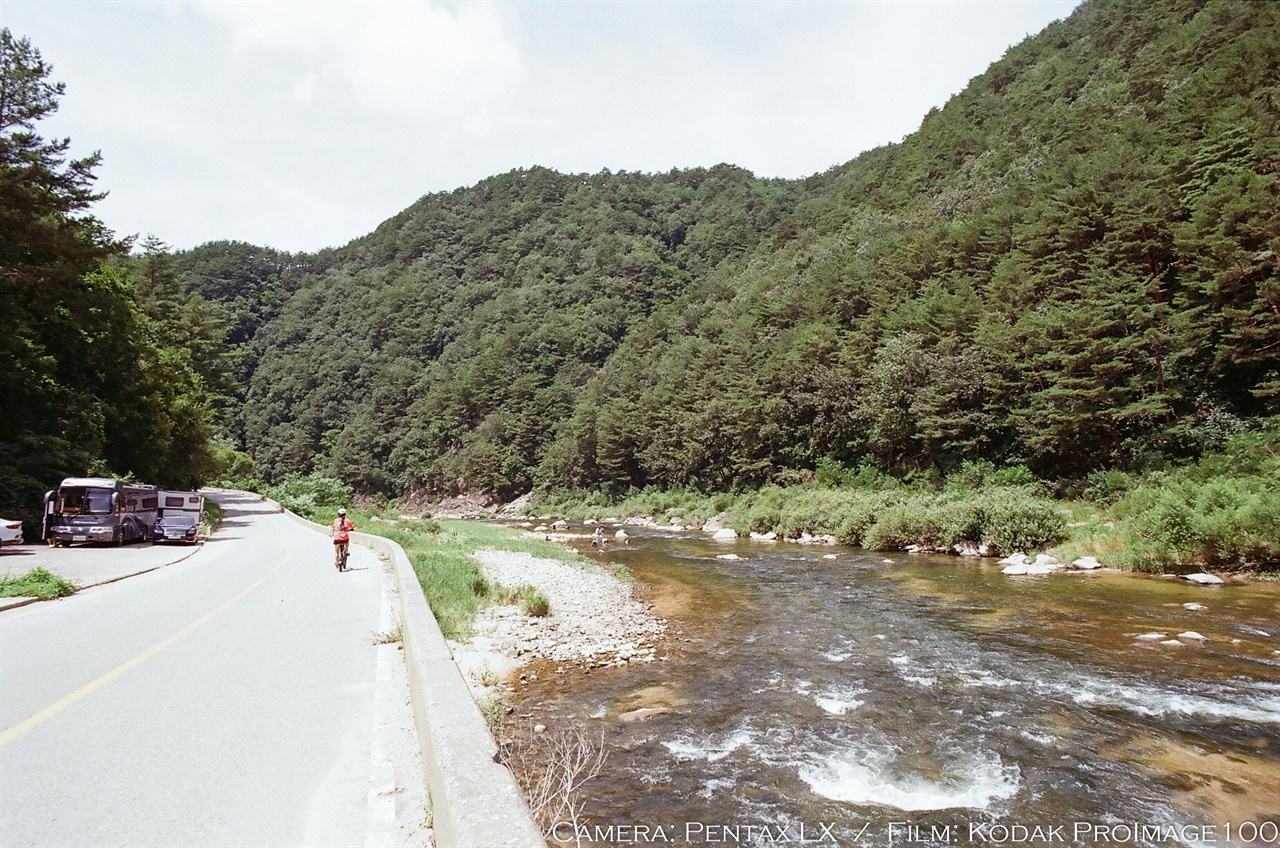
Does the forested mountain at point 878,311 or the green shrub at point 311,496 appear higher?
the forested mountain at point 878,311

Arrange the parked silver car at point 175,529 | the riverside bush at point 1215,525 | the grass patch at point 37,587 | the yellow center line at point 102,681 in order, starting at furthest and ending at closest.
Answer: the parked silver car at point 175,529, the riverside bush at point 1215,525, the grass patch at point 37,587, the yellow center line at point 102,681

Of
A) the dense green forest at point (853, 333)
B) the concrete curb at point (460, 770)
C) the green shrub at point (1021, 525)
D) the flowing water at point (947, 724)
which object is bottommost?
the flowing water at point (947, 724)

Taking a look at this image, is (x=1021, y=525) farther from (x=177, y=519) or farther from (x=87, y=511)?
(x=177, y=519)

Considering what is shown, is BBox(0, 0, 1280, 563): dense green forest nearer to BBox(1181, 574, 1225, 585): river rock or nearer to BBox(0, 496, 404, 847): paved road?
BBox(1181, 574, 1225, 585): river rock

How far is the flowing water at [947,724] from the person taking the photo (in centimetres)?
577

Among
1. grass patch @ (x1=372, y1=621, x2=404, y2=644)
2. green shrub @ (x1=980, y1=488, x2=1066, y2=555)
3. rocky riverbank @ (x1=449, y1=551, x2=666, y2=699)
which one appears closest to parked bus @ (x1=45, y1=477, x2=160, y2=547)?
rocky riverbank @ (x1=449, y1=551, x2=666, y2=699)

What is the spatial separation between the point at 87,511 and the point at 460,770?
25.8 meters

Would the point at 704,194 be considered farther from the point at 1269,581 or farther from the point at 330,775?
the point at 330,775

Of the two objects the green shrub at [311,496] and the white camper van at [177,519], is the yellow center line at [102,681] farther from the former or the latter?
the green shrub at [311,496]

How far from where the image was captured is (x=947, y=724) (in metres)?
7.85

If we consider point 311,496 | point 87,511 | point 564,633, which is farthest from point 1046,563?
point 311,496

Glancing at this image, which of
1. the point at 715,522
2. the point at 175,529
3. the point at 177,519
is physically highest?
the point at 177,519

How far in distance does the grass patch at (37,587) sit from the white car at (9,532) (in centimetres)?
952

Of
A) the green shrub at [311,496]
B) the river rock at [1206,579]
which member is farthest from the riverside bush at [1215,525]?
the green shrub at [311,496]
